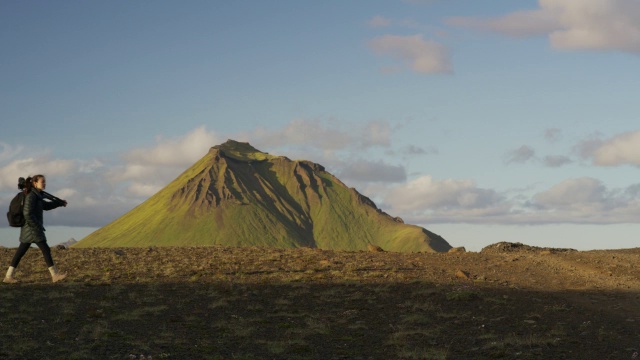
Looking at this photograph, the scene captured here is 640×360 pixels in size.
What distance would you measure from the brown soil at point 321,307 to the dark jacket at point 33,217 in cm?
178

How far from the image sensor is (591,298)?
2448cm

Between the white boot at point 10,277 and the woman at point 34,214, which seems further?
the white boot at point 10,277

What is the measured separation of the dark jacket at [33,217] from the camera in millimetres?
24203

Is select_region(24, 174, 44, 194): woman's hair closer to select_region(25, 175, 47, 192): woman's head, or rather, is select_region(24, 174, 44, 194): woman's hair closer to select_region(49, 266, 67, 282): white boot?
select_region(25, 175, 47, 192): woman's head

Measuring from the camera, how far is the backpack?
959 inches

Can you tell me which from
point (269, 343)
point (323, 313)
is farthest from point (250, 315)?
point (269, 343)

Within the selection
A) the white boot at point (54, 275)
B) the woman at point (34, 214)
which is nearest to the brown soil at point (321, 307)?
the white boot at point (54, 275)

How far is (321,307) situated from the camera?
22.3m

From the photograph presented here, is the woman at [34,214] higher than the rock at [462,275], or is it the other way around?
the woman at [34,214]

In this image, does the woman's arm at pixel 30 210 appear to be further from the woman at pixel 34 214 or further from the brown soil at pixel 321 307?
the brown soil at pixel 321 307

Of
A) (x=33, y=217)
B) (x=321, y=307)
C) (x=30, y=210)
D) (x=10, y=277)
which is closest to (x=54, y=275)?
(x=10, y=277)

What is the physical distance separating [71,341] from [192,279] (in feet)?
30.0

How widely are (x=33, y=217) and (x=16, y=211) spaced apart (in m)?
0.60

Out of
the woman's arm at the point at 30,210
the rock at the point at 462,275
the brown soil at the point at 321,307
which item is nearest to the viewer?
the brown soil at the point at 321,307
